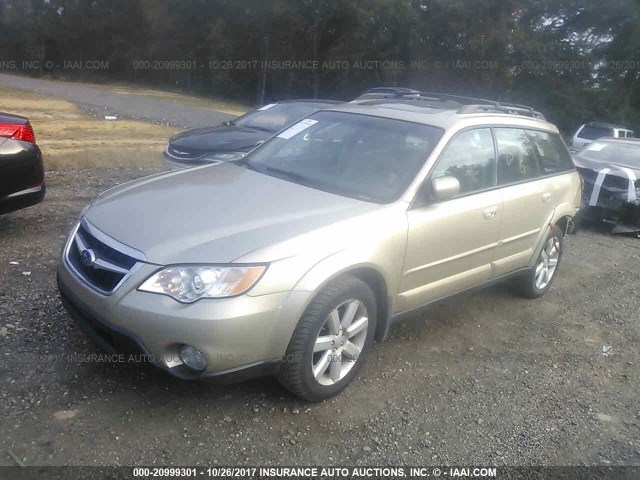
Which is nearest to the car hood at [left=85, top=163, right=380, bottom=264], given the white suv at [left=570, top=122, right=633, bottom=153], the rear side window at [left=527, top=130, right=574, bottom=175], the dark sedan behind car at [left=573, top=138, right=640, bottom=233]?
the rear side window at [left=527, top=130, right=574, bottom=175]

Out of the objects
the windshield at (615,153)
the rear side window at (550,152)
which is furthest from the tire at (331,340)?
the windshield at (615,153)

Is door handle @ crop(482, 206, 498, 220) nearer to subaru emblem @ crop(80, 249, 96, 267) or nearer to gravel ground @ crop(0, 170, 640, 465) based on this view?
gravel ground @ crop(0, 170, 640, 465)

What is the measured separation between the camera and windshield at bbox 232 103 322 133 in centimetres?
899

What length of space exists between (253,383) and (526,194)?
2.70 metres

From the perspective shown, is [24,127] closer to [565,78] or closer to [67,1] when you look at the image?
[565,78]

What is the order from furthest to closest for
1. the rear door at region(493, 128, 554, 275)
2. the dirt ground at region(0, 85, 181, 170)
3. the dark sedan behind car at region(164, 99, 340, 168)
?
the dirt ground at region(0, 85, 181, 170)
the dark sedan behind car at region(164, 99, 340, 168)
the rear door at region(493, 128, 554, 275)

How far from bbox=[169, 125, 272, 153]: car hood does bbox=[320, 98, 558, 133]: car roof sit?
10.6ft

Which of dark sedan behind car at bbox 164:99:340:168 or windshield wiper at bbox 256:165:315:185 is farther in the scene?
dark sedan behind car at bbox 164:99:340:168

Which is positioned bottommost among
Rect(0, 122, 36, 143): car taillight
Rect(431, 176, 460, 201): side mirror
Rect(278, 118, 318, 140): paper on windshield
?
Rect(0, 122, 36, 143): car taillight

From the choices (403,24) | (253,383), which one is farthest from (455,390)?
(403,24)

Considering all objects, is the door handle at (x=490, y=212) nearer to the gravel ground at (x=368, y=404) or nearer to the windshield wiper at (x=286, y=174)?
the gravel ground at (x=368, y=404)

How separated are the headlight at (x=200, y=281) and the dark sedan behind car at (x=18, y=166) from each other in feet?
10.2

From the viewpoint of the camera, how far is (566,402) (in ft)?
12.6

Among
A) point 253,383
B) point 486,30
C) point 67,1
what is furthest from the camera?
point 67,1
